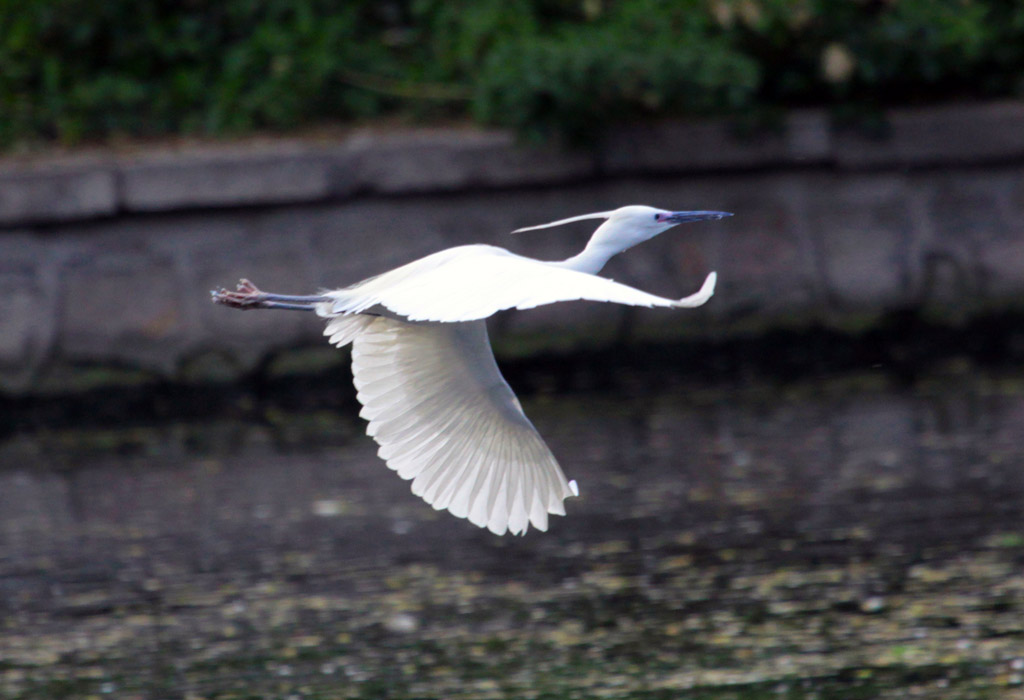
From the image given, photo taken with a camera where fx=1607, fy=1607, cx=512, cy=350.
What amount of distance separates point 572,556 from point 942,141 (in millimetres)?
3725

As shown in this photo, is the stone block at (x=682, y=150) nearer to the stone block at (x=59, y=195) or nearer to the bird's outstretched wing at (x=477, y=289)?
the stone block at (x=59, y=195)

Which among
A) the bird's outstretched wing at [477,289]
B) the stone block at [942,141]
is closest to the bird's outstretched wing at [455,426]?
the bird's outstretched wing at [477,289]

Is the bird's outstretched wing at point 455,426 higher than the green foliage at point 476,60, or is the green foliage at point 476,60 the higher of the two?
the green foliage at point 476,60

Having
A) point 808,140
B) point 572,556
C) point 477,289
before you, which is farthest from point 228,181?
point 477,289

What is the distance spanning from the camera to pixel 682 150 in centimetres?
828

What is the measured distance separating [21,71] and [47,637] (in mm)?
4752

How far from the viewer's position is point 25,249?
27.0 feet

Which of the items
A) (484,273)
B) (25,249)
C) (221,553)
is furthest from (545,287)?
(25,249)

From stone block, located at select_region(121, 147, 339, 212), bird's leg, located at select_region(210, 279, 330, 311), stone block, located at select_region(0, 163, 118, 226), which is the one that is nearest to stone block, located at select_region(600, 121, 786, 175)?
stone block, located at select_region(121, 147, 339, 212)

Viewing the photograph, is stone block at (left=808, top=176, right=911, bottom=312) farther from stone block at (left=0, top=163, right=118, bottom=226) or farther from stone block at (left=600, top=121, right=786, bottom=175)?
stone block at (left=0, top=163, right=118, bottom=226)

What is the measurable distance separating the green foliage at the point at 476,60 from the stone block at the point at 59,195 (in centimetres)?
79

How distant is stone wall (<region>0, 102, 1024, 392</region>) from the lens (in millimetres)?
8180

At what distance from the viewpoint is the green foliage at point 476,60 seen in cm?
809

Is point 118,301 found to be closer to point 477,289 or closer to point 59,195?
point 59,195
